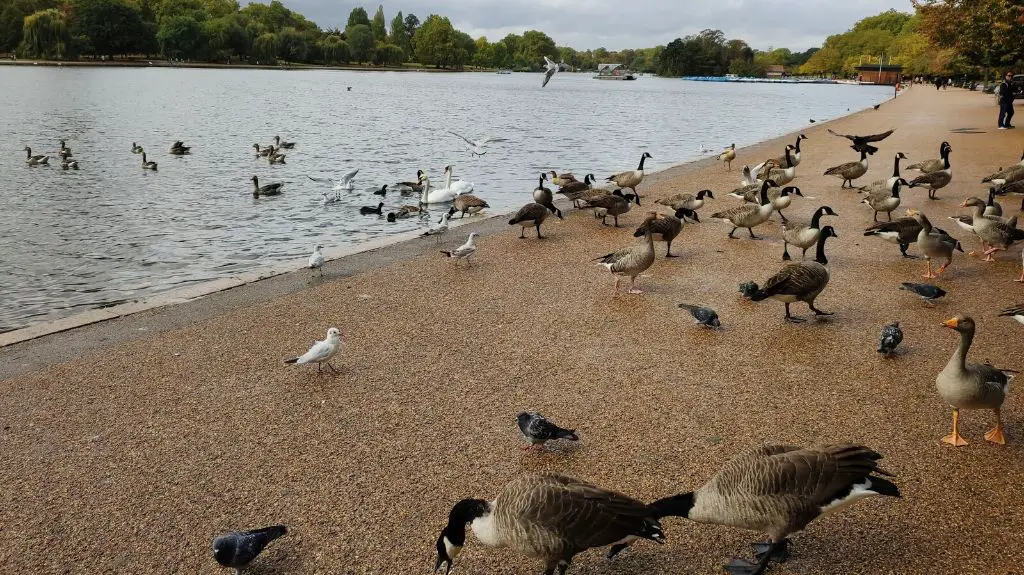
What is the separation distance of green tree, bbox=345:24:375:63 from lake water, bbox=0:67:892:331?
125031 millimetres

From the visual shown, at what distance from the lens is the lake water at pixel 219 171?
12.4m

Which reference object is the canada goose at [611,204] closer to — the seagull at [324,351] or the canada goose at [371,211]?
the canada goose at [371,211]

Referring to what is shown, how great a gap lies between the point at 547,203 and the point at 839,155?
1617 cm

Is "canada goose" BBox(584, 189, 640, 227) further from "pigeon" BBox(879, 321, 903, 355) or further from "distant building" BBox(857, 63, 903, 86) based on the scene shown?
"distant building" BBox(857, 63, 903, 86)

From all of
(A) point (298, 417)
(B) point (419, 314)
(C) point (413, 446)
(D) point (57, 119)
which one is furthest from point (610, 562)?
(D) point (57, 119)

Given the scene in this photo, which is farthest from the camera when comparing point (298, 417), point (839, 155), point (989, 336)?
point (839, 155)

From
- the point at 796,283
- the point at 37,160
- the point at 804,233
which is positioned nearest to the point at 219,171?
the point at 37,160

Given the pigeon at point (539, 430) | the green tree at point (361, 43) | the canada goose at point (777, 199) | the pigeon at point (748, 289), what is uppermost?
the green tree at point (361, 43)

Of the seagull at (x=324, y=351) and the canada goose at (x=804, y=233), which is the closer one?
the seagull at (x=324, y=351)

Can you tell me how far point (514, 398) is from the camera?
639 centimetres

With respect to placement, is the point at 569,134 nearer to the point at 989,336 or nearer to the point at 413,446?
the point at 989,336

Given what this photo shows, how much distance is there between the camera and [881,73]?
143 meters

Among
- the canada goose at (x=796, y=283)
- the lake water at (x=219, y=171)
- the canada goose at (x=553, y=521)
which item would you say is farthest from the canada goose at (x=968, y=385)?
the lake water at (x=219, y=171)

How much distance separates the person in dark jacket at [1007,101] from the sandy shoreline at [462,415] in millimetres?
24636
